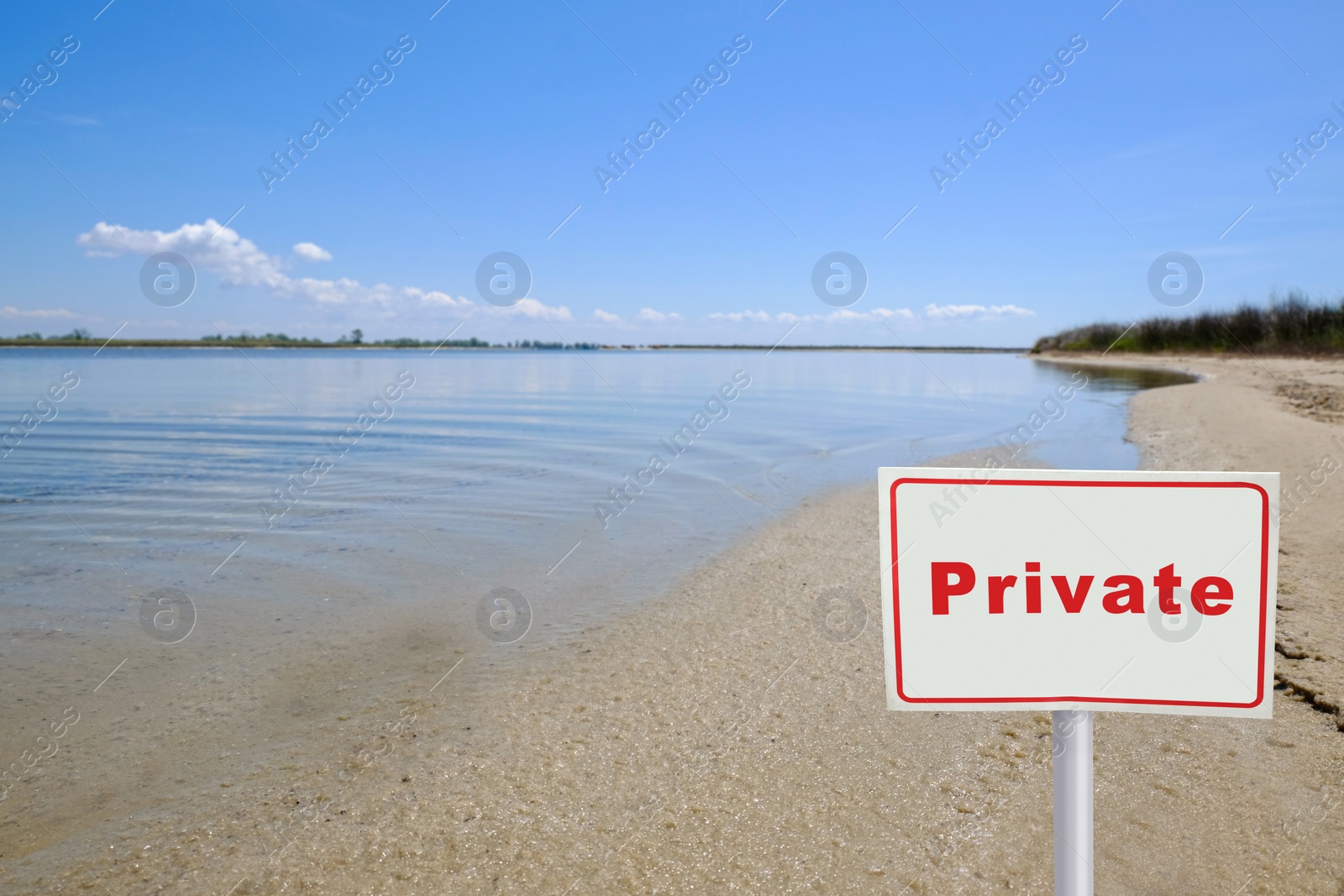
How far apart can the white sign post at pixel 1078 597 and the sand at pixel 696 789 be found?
1.38 metres

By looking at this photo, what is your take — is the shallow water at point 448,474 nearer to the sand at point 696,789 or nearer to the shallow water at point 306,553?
the shallow water at point 306,553

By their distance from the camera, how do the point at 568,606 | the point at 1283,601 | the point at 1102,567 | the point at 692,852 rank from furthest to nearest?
the point at 568,606
the point at 1283,601
the point at 692,852
the point at 1102,567

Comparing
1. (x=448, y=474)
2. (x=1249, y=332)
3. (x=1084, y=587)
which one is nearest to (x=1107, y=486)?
(x=1084, y=587)

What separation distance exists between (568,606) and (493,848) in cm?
274

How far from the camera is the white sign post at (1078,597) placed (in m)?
1.39

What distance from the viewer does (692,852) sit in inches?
106

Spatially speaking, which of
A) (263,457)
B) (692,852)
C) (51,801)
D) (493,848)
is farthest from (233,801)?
(263,457)

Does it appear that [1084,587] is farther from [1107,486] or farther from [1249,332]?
[1249,332]

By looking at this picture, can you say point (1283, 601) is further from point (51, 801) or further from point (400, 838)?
point (51, 801)

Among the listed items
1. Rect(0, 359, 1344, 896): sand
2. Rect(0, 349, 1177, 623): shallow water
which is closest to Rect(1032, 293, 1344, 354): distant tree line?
Rect(0, 349, 1177, 623): shallow water

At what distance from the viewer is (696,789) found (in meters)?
3.08

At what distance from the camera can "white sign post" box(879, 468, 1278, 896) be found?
1.39 meters

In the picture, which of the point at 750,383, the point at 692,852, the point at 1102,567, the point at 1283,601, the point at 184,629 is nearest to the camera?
the point at 1102,567

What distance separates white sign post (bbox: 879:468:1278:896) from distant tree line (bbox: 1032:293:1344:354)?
4003 cm
